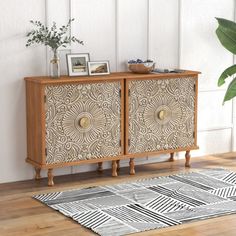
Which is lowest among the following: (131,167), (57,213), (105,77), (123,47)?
(57,213)

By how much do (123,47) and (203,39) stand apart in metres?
0.90

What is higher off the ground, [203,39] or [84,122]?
[203,39]

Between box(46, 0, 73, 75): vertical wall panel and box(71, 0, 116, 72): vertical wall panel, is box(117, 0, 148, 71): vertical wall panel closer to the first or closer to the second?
box(71, 0, 116, 72): vertical wall panel

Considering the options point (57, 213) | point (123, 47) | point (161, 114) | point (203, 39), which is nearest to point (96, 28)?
point (123, 47)

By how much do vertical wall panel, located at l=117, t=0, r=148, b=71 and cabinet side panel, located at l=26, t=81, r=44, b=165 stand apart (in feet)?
3.09

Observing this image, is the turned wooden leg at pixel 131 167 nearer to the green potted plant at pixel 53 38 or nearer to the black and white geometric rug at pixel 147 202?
the black and white geometric rug at pixel 147 202

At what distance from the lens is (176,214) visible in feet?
14.6

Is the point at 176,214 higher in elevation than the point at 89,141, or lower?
lower

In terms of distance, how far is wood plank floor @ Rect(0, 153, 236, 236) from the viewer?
13.4 ft

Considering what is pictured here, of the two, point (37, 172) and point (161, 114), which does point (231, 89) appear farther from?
point (37, 172)

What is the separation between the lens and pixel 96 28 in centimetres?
561

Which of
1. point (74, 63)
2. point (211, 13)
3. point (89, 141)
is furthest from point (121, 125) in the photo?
point (211, 13)

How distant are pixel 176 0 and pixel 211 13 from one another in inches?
17.1

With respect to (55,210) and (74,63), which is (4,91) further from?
(55,210)
